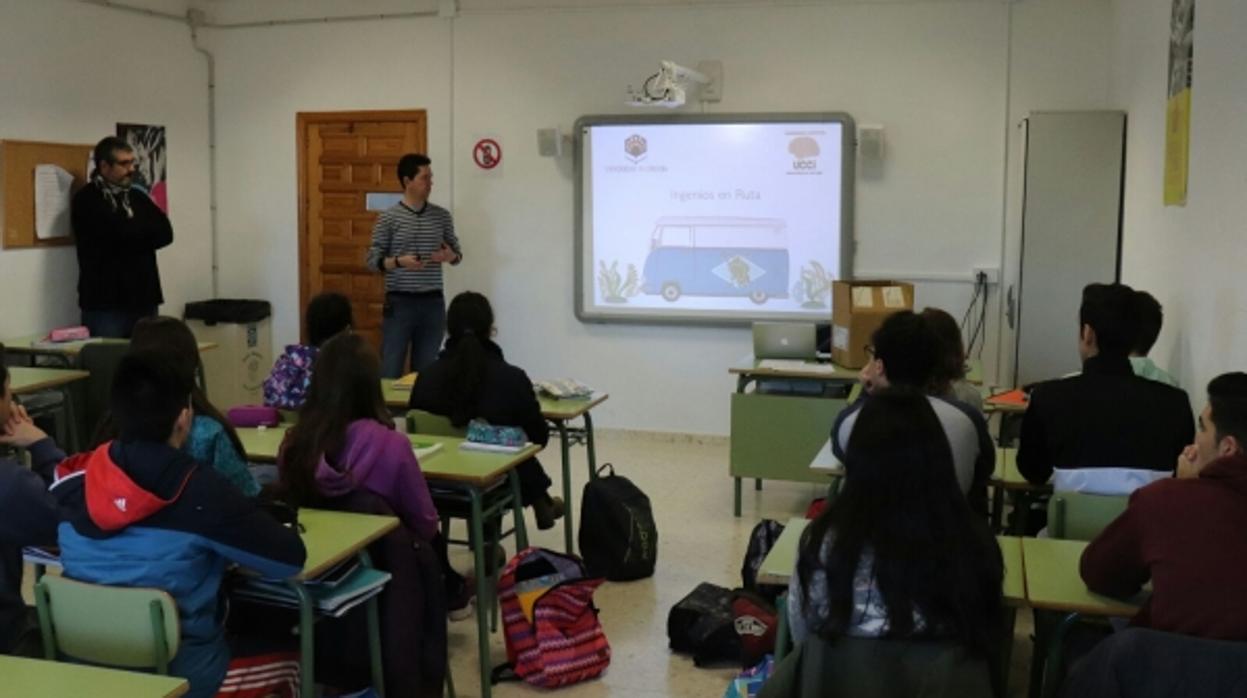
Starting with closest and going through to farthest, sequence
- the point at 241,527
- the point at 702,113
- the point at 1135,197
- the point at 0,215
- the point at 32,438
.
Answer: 1. the point at 241,527
2. the point at 32,438
3. the point at 1135,197
4. the point at 0,215
5. the point at 702,113

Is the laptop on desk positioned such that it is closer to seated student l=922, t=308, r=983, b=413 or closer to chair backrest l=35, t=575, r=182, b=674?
seated student l=922, t=308, r=983, b=413

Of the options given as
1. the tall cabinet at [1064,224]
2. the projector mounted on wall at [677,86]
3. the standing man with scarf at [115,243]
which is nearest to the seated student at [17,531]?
the standing man with scarf at [115,243]

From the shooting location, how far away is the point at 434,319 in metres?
7.23

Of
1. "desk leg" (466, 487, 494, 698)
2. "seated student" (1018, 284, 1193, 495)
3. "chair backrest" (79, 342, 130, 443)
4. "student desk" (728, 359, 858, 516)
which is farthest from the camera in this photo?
"chair backrest" (79, 342, 130, 443)

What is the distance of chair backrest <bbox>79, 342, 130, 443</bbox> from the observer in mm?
5973

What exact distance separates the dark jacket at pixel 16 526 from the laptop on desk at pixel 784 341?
402 cm

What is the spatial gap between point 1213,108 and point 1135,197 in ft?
5.33

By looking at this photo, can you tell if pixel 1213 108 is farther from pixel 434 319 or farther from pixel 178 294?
pixel 178 294

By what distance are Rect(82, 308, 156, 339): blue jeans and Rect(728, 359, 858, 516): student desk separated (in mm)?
3701

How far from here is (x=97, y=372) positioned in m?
5.98

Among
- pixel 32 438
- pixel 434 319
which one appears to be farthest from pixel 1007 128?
pixel 32 438

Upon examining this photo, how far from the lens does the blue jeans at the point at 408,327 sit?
712cm

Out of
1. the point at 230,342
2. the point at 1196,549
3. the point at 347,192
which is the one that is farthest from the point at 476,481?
the point at 230,342

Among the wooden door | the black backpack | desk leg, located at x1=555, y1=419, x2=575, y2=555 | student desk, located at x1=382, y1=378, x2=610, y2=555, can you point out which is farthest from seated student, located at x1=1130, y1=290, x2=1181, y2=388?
the wooden door
